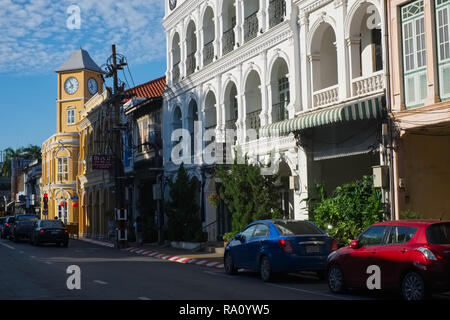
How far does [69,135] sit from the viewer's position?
5994 centimetres

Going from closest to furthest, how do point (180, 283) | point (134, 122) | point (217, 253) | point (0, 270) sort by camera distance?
1. point (180, 283)
2. point (0, 270)
3. point (217, 253)
4. point (134, 122)

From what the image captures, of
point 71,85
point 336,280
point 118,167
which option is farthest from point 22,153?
point 336,280

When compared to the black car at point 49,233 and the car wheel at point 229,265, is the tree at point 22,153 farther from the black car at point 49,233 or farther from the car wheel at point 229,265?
the car wheel at point 229,265

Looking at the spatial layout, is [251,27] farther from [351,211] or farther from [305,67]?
[351,211]

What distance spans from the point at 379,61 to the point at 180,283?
32.8ft

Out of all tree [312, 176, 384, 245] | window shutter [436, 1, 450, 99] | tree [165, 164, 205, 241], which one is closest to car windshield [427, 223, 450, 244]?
window shutter [436, 1, 450, 99]

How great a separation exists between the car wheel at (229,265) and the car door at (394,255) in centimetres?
627

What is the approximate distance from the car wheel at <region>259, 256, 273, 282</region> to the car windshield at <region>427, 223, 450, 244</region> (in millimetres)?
4987

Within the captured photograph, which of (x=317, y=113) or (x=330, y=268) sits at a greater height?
(x=317, y=113)

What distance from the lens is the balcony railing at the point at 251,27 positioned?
26250mm

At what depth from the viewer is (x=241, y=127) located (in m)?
27.0

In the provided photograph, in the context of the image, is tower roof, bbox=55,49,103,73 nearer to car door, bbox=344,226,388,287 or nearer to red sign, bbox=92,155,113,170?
red sign, bbox=92,155,113,170
